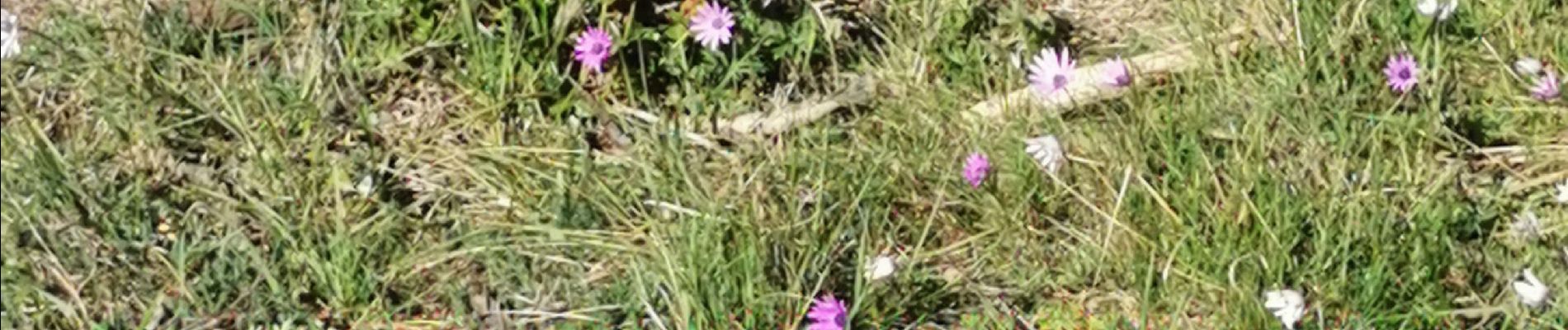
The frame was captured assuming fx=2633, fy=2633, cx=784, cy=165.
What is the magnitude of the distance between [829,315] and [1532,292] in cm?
88

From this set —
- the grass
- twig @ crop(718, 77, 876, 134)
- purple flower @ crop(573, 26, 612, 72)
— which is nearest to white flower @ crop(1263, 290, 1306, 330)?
the grass

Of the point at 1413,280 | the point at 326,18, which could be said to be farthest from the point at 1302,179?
the point at 326,18

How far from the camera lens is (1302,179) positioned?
3467mm

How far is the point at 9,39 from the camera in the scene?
382cm

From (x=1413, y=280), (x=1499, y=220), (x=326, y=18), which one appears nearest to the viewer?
(x=1413, y=280)

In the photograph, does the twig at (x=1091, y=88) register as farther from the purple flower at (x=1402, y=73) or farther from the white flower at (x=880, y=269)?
the white flower at (x=880, y=269)

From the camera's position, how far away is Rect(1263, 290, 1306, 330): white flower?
3.26m

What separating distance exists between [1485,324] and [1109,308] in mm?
481

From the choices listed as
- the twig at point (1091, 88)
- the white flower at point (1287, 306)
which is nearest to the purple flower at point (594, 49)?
the twig at point (1091, 88)

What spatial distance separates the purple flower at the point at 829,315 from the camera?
3322 millimetres

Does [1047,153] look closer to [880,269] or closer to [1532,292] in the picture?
[880,269]

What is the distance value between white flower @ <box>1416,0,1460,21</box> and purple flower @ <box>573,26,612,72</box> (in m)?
1.16

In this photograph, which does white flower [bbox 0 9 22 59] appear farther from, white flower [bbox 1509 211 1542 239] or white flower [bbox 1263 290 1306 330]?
white flower [bbox 1509 211 1542 239]

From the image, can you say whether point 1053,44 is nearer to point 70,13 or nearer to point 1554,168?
point 1554,168
